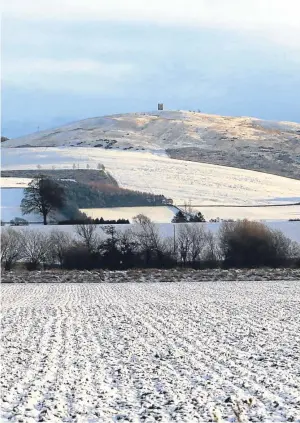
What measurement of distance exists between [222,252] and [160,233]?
5168 mm

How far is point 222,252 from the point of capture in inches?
2128

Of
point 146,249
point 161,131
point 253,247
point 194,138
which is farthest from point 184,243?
point 161,131

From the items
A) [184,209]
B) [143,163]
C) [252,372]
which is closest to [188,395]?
[252,372]

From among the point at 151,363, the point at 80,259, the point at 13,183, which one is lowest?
the point at 151,363

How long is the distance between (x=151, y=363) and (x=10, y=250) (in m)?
42.5

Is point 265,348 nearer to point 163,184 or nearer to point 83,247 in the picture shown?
point 83,247

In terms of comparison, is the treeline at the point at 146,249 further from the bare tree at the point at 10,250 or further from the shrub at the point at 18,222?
the shrub at the point at 18,222

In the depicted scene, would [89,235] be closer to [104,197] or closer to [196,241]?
[196,241]

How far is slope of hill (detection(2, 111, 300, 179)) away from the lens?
131m

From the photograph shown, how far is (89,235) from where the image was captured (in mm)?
54906

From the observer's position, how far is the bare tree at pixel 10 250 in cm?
5191

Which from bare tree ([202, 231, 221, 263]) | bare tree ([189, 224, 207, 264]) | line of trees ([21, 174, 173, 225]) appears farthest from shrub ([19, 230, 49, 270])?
bare tree ([202, 231, 221, 263])

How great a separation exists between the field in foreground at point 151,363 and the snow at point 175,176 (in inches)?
2445

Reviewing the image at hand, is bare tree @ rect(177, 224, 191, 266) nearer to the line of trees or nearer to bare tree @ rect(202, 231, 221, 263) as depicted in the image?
bare tree @ rect(202, 231, 221, 263)
